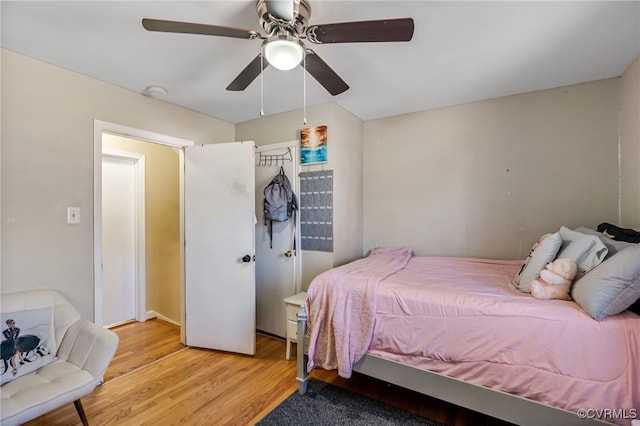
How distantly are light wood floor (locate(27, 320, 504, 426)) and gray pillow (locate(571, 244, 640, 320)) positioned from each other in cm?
99

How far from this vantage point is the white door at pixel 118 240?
128 inches

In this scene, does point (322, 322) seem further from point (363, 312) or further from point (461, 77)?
point (461, 77)

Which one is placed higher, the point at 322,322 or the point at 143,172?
the point at 143,172

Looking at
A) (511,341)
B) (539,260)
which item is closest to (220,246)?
(511,341)

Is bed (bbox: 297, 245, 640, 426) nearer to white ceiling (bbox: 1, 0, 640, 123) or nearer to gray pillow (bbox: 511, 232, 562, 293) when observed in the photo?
gray pillow (bbox: 511, 232, 562, 293)

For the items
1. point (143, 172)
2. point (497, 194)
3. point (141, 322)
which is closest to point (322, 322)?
point (497, 194)

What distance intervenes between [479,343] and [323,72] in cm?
177

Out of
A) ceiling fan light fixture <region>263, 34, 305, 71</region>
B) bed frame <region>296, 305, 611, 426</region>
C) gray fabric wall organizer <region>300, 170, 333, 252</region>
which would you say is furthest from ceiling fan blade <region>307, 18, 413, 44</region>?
bed frame <region>296, 305, 611, 426</region>

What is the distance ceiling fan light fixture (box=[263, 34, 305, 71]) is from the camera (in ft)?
4.25

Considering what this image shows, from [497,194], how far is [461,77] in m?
1.15

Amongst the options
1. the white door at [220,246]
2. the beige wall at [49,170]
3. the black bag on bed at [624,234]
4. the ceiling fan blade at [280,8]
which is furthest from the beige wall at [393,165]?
the ceiling fan blade at [280,8]

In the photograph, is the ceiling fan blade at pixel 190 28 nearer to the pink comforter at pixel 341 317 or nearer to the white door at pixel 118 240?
the pink comforter at pixel 341 317

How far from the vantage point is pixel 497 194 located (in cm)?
263

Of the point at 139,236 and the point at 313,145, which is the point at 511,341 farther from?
the point at 139,236
